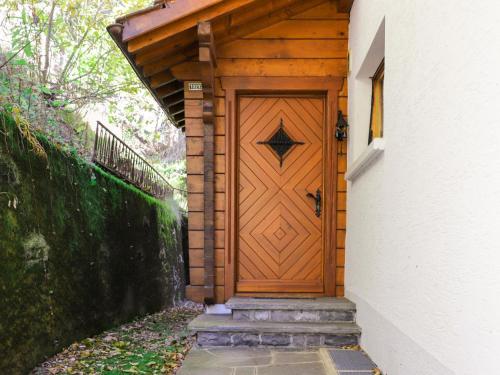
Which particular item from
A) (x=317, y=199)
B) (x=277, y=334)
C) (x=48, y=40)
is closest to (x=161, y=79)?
(x=317, y=199)

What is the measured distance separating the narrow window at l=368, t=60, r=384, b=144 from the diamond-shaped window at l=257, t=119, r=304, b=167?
96 centimetres

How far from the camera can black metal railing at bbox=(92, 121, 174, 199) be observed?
6.87m

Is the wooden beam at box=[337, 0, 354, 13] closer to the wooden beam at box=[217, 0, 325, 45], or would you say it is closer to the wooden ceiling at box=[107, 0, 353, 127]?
the wooden ceiling at box=[107, 0, 353, 127]

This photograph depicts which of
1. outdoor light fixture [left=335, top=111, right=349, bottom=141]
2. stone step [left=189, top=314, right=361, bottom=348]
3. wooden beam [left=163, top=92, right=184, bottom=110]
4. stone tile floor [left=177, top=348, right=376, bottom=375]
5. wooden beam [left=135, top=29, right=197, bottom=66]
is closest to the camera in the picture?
stone tile floor [left=177, top=348, right=376, bottom=375]

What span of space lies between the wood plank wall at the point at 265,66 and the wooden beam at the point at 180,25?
0.67m

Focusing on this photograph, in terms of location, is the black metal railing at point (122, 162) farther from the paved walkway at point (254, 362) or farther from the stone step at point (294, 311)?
the paved walkway at point (254, 362)

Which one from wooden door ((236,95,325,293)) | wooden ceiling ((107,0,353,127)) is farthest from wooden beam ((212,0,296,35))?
wooden door ((236,95,325,293))

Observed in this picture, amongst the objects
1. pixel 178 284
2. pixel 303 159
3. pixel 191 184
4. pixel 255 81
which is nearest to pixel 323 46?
pixel 255 81

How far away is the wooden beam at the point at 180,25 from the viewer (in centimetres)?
414

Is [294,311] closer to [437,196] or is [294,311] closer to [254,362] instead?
[254,362]

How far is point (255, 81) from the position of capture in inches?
191

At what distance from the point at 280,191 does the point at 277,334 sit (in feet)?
5.35

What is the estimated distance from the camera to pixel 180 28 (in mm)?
4184

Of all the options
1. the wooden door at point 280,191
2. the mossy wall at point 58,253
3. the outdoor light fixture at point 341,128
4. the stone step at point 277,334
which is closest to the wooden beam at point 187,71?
the wooden door at point 280,191
